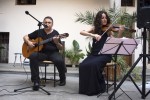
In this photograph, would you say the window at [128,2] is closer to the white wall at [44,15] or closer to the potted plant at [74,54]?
the white wall at [44,15]

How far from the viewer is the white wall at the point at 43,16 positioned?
9.63 m

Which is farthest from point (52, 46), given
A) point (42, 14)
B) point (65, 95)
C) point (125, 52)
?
point (42, 14)

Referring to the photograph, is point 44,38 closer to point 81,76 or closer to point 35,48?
point 35,48

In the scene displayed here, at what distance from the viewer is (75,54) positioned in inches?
361

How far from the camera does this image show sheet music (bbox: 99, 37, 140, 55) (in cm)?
448

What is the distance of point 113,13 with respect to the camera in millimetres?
7000

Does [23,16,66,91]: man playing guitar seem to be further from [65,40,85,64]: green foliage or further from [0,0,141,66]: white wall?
[0,0,141,66]: white wall

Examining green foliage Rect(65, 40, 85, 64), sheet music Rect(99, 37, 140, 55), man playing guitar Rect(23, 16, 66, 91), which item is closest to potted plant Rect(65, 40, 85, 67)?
green foliage Rect(65, 40, 85, 64)

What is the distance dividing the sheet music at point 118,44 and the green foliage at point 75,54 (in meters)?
4.48

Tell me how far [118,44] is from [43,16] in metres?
5.59

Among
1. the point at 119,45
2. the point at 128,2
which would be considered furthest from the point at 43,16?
the point at 119,45

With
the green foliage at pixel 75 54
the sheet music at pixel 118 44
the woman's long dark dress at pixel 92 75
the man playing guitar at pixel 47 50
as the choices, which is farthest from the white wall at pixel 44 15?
the sheet music at pixel 118 44

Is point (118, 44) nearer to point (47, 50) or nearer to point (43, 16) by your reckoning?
point (47, 50)

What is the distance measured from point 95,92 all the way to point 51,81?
1.62 metres
